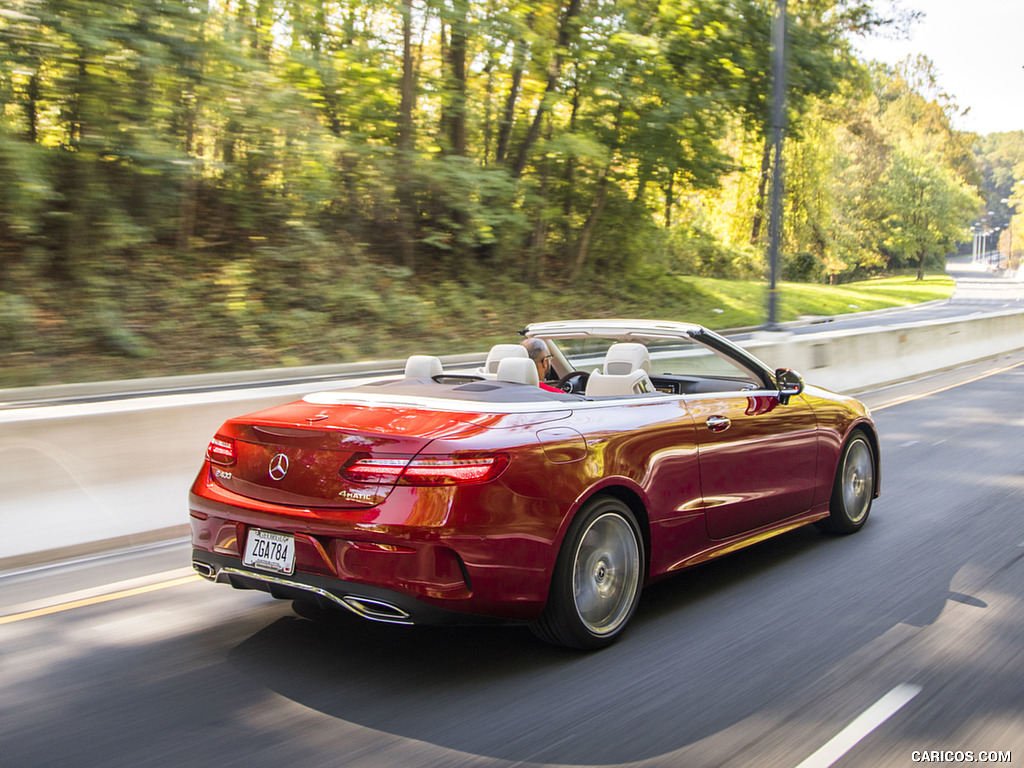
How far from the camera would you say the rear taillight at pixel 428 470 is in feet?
13.0

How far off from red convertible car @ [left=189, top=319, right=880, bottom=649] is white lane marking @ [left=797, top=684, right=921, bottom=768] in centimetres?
118

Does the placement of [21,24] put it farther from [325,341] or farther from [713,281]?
[713,281]

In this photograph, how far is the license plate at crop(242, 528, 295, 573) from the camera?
163 inches

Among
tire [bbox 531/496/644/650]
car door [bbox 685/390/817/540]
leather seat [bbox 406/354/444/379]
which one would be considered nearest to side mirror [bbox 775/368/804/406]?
car door [bbox 685/390/817/540]

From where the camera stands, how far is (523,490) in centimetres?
412

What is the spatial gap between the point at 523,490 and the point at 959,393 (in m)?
12.9

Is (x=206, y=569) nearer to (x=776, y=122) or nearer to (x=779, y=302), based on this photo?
(x=776, y=122)

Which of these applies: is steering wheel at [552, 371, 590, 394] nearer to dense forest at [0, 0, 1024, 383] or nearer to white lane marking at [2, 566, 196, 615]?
white lane marking at [2, 566, 196, 615]

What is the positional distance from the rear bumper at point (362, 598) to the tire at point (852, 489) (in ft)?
10.5

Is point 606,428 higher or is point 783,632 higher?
point 606,428

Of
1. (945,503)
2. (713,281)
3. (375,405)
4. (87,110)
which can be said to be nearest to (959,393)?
(945,503)

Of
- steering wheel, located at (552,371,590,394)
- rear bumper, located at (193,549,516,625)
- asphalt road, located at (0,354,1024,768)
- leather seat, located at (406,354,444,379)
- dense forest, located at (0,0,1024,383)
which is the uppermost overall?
dense forest, located at (0,0,1024,383)

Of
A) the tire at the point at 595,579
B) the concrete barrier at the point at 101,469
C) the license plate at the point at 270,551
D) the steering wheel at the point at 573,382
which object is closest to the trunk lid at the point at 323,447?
the license plate at the point at 270,551

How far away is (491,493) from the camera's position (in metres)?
4.02
